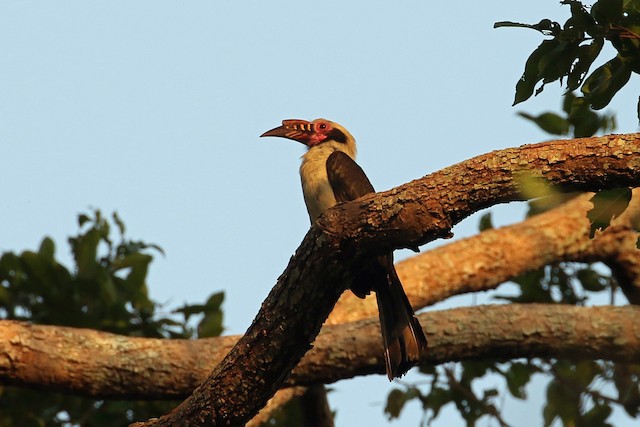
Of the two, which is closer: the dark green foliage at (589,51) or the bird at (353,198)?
the dark green foliage at (589,51)

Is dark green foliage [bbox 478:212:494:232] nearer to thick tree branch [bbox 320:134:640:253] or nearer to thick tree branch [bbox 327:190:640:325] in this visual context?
thick tree branch [bbox 327:190:640:325]

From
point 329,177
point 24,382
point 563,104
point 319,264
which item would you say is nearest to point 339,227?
point 319,264

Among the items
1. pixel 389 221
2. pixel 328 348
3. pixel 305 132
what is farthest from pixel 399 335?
pixel 305 132

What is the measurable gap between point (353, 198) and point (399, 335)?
92 cm

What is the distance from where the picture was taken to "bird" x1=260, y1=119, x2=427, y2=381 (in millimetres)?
4465

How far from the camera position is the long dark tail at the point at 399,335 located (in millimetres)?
4430

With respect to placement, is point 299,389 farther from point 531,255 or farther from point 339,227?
point 339,227

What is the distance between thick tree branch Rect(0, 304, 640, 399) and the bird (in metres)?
0.77

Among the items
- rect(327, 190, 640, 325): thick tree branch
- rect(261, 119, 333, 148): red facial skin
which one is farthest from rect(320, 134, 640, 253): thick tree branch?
rect(327, 190, 640, 325): thick tree branch

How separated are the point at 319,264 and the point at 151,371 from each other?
219 centimetres

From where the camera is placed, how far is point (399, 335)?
176 inches

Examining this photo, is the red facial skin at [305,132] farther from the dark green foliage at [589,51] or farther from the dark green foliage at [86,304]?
the dark green foliage at [589,51]

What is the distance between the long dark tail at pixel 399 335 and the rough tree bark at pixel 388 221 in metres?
0.75

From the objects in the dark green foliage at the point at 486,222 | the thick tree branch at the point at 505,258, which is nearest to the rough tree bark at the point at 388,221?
the thick tree branch at the point at 505,258
